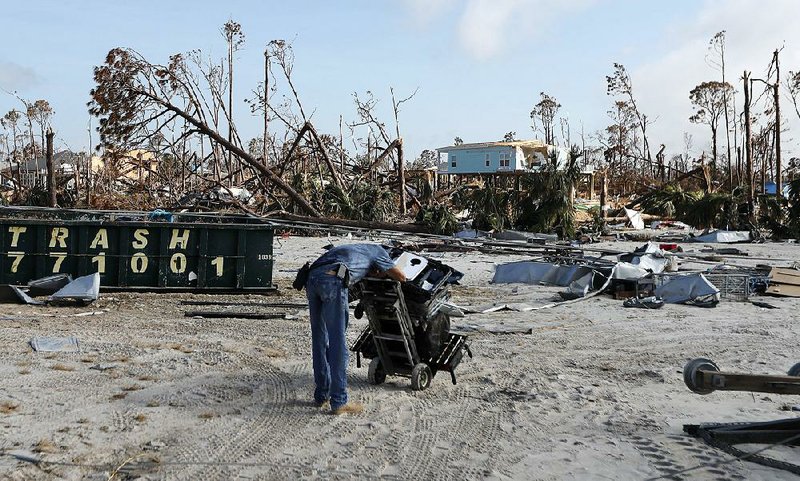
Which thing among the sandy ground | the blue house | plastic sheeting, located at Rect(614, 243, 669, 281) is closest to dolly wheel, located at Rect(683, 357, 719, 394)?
the sandy ground

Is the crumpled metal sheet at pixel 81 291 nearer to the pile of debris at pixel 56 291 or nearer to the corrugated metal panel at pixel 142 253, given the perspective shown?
the pile of debris at pixel 56 291

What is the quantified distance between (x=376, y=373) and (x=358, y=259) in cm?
140

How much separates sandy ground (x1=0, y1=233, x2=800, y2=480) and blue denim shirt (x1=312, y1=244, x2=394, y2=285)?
1194mm

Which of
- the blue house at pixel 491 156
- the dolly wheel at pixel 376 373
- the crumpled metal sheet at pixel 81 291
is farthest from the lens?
the blue house at pixel 491 156

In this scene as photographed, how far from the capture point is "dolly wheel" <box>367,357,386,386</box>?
7.42 meters

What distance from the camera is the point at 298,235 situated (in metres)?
28.7

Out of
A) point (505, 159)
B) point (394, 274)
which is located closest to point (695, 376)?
point (394, 274)

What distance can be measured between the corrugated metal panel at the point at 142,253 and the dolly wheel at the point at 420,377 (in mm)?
7458

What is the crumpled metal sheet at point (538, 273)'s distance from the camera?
15.5 m

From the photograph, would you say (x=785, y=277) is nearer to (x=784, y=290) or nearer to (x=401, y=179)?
(x=784, y=290)

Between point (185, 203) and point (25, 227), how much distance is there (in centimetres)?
1571

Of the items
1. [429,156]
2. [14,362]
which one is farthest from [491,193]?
[429,156]

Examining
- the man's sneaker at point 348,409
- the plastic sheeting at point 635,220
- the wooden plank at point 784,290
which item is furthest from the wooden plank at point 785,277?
the plastic sheeting at point 635,220

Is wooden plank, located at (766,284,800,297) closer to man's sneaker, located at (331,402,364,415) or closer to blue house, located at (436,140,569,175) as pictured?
man's sneaker, located at (331,402,364,415)
